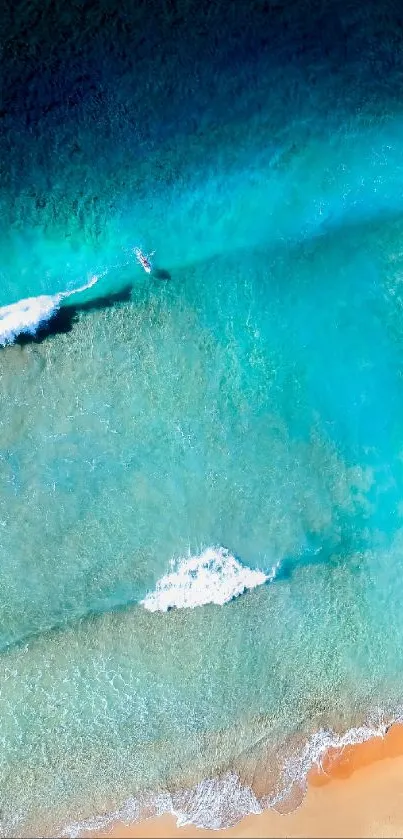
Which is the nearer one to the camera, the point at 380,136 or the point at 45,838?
the point at 45,838

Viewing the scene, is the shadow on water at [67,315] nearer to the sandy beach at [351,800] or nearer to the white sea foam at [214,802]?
the white sea foam at [214,802]

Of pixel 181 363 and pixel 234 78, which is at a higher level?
pixel 234 78

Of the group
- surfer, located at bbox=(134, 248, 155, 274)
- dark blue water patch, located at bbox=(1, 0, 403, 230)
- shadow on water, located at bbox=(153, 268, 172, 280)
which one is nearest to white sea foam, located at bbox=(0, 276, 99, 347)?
surfer, located at bbox=(134, 248, 155, 274)

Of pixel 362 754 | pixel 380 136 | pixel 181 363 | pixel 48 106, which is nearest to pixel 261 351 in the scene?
pixel 181 363

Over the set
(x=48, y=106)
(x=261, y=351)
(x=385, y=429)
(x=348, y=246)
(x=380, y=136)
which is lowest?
(x=385, y=429)

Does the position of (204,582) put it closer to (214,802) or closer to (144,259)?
(214,802)

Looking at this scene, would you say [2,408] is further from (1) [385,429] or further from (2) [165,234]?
(1) [385,429]

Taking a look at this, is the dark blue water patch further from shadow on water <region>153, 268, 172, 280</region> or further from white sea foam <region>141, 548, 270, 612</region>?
white sea foam <region>141, 548, 270, 612</region>
